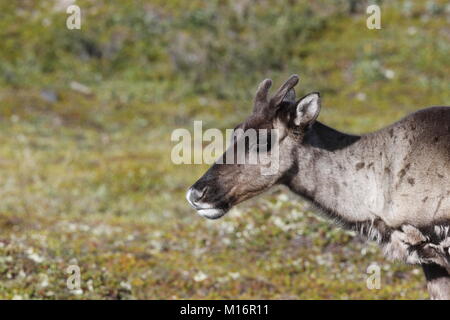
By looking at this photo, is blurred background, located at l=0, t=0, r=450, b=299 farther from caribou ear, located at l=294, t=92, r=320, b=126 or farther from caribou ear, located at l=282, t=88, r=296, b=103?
caribou ear, located at l=294, t=92, r=320, b=126

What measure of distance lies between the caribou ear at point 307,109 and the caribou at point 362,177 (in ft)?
0.04

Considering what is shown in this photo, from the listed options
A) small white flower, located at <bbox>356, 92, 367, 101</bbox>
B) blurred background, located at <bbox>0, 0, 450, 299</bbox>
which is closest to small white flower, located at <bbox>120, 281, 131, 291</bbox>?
blurred background, located at <bbox>0, 0, 450, 299</bbox>

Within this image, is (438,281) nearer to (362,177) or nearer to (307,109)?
(362,177)

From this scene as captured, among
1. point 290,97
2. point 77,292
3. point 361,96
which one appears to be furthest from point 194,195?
point 361,96

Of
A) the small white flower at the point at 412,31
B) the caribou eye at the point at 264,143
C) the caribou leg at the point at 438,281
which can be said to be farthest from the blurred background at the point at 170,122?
the caribou leg at the point at 438,281

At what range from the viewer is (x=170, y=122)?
124ft

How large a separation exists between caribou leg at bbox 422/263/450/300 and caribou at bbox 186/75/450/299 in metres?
0.01

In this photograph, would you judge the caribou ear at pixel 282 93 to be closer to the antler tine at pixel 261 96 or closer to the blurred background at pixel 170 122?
the antler tine at pixel 261 96

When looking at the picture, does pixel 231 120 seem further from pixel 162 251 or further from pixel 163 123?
pixel 162 251

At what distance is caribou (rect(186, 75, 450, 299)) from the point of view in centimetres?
902

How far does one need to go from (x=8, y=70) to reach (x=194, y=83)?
1205cm

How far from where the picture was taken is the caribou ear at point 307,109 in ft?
29.3
